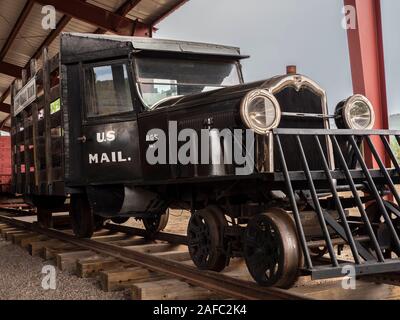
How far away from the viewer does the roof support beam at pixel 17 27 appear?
14.5m

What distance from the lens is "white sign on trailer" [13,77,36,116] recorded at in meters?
7.12

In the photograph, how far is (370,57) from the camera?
7340 mm

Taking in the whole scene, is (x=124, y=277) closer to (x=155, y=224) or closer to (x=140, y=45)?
(x=155, y=224)

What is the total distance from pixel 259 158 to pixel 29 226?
626cm

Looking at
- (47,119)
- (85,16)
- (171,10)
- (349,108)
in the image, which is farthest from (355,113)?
(85,16)

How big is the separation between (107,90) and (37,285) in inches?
85.2

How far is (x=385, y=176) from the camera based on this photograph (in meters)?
3.71

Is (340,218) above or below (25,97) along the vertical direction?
below

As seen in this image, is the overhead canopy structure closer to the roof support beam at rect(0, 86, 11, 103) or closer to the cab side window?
the cab side window

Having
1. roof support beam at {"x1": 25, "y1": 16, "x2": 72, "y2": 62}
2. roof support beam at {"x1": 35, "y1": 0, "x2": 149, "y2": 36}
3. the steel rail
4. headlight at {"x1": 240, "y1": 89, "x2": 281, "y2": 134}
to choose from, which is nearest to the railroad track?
the steel rail

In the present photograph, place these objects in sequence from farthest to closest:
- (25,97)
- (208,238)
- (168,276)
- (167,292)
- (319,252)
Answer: (25,97), (168,276), (319,252), (208,238), (167,292)

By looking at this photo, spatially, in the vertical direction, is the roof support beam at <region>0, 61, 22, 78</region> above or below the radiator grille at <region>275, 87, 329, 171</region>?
above

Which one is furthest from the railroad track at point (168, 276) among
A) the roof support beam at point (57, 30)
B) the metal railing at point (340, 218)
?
the roof support beam at point (57, 30)
